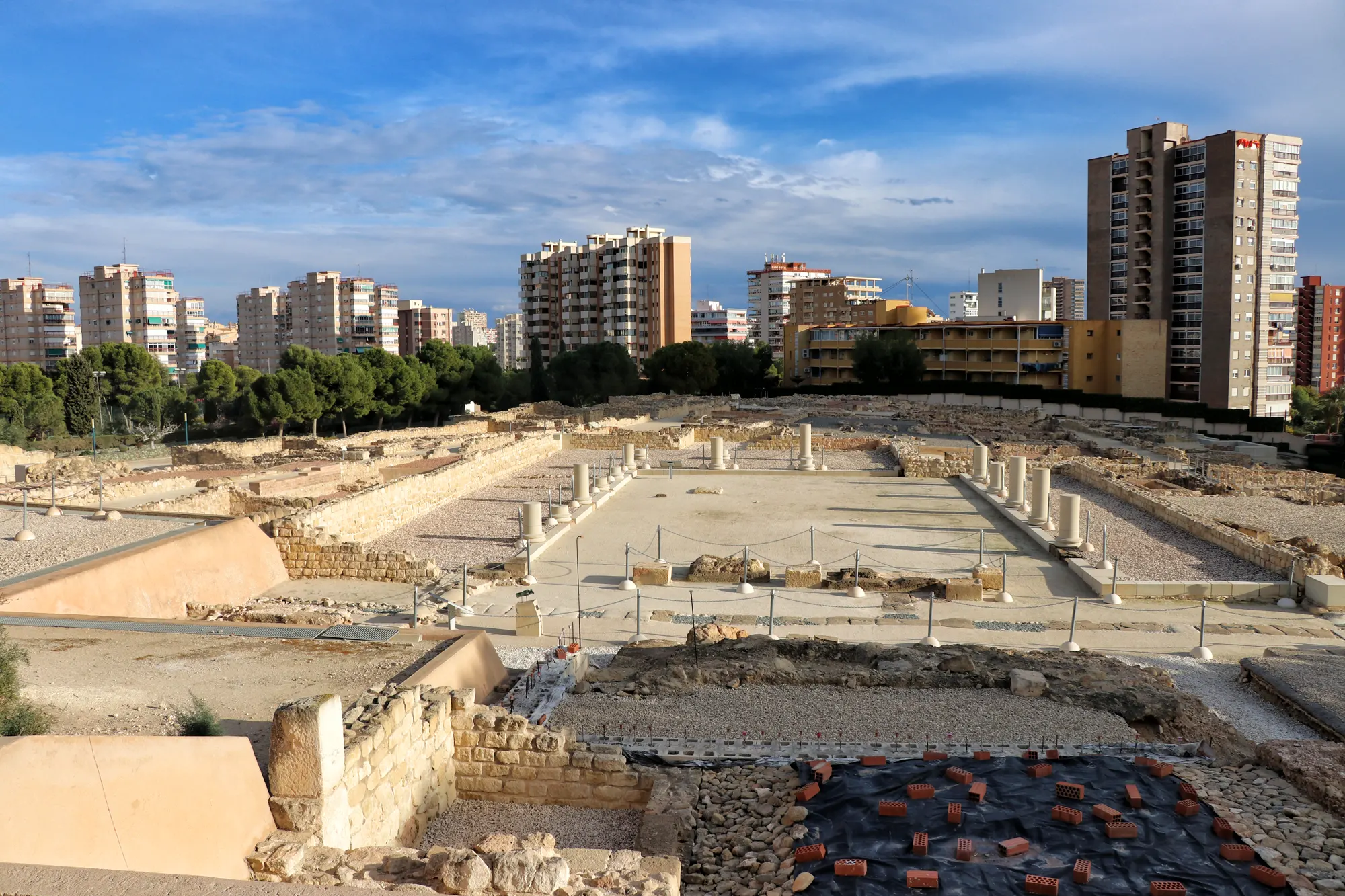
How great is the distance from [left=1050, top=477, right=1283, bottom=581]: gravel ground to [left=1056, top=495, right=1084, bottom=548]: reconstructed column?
0.46 metres

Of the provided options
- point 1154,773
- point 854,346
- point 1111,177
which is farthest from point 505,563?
point 1111,177

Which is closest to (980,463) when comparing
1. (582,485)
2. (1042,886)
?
(582,485)

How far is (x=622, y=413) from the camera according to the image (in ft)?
155

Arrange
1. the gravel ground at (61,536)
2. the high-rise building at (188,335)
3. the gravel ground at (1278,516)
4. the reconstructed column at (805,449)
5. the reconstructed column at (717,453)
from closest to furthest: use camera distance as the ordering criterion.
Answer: the gravel ground at (61,536), the gravel ground at (1278,516), the reconstructed column at (717,453), the reconstructed column at (805,449), the high-rise building at (188,335)

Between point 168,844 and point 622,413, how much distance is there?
42.1 meters

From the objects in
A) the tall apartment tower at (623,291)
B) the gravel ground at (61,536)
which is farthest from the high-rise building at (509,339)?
the gravel ground at (61,536)

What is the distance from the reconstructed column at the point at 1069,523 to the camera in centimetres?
1756

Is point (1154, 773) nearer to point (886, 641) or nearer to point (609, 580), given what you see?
point (886, 641)

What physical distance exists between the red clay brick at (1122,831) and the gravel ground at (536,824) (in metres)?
3.11

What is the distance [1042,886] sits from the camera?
5.78 m

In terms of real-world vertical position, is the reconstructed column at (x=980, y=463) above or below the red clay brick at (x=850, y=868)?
above

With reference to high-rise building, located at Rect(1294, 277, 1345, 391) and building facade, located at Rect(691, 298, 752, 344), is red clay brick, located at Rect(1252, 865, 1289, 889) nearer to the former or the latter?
high-rise building, located at Rect(1294, 277, 1345, 391)

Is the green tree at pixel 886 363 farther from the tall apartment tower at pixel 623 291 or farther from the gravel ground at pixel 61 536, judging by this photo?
the gravel ground at pixel 61 536

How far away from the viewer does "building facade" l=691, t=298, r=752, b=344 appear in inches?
5792
